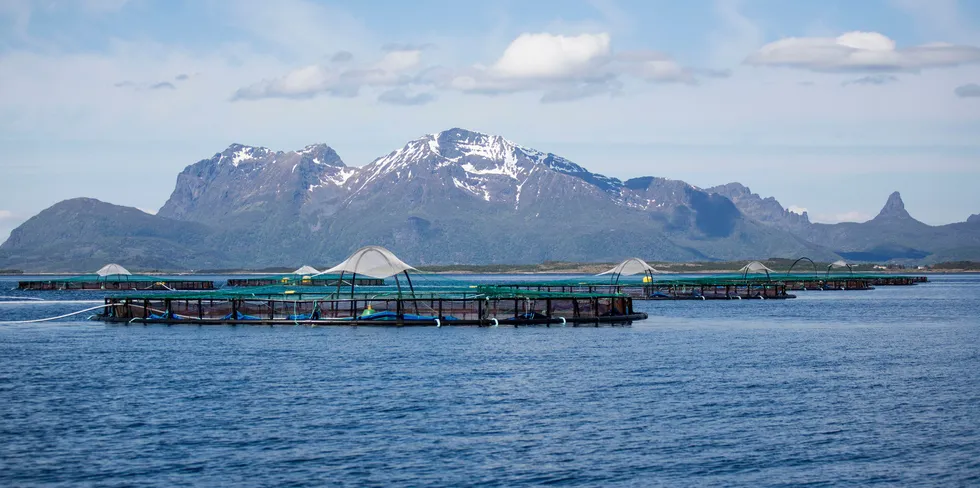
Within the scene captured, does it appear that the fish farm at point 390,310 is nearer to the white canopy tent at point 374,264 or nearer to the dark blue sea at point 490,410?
the white canopy tent at point 374,264

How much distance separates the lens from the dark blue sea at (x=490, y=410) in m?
38.3

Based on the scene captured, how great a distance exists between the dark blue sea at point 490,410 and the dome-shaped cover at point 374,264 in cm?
1169

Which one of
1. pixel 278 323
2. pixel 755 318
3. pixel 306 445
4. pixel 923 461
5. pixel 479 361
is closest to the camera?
pixel 923 461

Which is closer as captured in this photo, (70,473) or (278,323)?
(70,473)

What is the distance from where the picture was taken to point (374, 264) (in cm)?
10175

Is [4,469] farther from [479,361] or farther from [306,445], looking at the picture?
[479,361]

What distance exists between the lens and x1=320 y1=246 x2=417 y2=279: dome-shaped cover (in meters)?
100

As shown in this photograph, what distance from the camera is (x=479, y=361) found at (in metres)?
69.9

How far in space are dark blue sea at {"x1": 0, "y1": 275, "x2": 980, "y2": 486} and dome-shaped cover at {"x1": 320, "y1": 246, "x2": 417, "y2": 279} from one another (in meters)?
11.7

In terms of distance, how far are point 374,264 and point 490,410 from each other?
2075 inches

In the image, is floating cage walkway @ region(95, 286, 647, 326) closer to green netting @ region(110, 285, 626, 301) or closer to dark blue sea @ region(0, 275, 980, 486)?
green netting @ region(110, 285, 626, 301)

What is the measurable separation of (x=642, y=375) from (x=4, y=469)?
113ft

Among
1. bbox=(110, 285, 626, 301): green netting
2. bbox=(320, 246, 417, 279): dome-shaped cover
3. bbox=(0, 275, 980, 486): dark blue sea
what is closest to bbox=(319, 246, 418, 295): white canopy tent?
bbox=(320, 246, 417, 279): dome-shaped cover

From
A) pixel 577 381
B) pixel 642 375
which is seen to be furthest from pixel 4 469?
pixel 642 375
